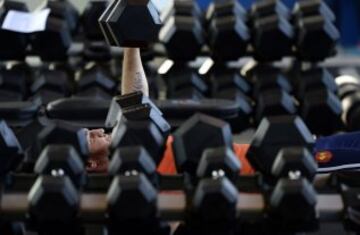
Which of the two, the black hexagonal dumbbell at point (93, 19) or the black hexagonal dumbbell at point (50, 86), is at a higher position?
the black hexagonal dumbbell at point (93, 19)

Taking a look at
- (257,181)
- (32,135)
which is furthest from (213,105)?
(257,181)

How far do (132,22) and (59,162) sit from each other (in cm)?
22

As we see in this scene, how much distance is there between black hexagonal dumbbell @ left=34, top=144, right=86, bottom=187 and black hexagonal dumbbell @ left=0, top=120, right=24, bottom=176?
0.04 m

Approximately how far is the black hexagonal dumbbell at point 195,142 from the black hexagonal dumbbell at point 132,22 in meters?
0.15

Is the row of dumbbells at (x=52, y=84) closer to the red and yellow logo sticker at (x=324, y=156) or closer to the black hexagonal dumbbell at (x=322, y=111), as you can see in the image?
the black hexagonal dumbbell at (x=322, y=111)

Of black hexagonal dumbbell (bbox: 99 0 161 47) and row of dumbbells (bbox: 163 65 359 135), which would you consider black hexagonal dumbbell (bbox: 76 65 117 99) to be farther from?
black hexagonal dumbbell (bbox: 99 0 161 47)

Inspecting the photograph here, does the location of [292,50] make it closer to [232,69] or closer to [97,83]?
[232,69]

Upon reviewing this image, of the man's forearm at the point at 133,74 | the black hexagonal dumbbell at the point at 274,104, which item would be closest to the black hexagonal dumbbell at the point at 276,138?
the man's forearm at the point at 133,74

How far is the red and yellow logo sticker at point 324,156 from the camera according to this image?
4.40 ft

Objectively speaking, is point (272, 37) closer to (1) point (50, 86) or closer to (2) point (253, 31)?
(2) point (253, 31)

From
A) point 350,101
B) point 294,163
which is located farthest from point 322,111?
point 294,163

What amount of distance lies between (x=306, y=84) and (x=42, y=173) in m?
1.30

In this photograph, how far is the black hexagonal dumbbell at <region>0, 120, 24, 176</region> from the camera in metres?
0.75

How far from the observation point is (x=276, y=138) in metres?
0.77
